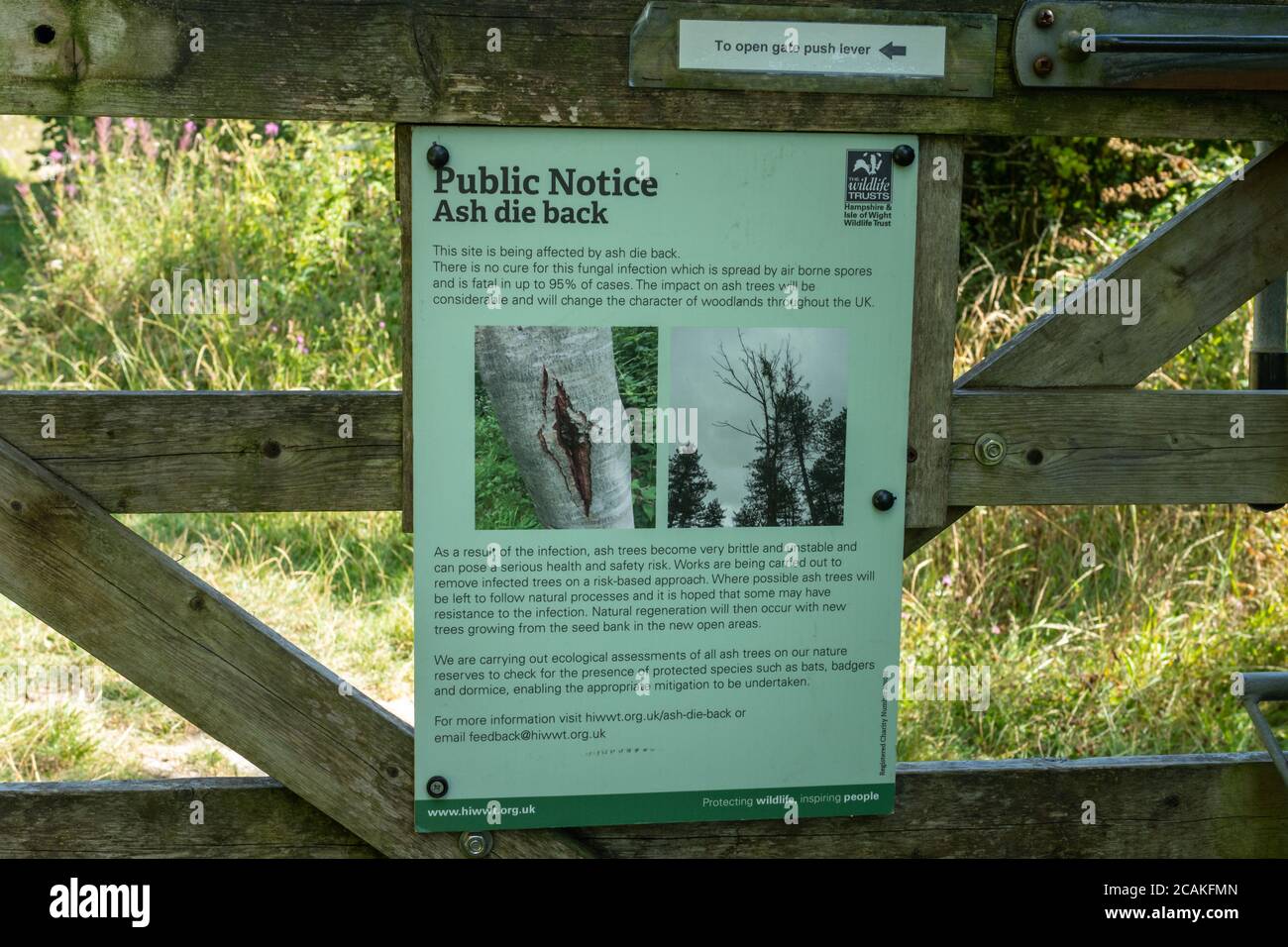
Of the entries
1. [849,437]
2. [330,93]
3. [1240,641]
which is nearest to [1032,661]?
[1240,641]

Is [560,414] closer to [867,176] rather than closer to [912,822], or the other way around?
[867,176]

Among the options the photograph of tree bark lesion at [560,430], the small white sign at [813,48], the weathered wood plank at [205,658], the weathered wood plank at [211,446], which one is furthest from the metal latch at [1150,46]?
the weathered wood plank at [205,658]

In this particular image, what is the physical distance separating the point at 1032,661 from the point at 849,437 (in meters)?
2.54

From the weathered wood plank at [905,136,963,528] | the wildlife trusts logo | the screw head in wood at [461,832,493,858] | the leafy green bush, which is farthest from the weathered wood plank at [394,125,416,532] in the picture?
the leafy green bush

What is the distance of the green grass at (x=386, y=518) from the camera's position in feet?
16.0

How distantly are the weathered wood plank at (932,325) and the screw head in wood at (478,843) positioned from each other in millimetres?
1171

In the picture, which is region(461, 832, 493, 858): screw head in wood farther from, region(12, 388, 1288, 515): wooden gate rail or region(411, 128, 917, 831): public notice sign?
region(12, 388, 1288, 515): wooden gate rail

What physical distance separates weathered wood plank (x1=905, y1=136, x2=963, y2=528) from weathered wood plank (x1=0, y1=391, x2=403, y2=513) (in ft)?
3.70

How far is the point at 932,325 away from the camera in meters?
3.00

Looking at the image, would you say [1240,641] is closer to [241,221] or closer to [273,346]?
[273,346]

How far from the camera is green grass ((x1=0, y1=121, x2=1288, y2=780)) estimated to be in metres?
4.88

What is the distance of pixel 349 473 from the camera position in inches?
115

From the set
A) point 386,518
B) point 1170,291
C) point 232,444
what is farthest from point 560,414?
point 386,518

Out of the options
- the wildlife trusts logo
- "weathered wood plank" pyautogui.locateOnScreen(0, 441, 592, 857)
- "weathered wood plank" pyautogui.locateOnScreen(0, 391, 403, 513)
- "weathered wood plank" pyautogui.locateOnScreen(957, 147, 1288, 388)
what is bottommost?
"weathered wood plank" pyautogui.locateOnScreen(0, 441, 592, 857)
